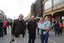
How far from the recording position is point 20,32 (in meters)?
7.81

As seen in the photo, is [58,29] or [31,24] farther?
[58,29]

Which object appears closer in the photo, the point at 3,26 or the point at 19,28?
the point at 19,28

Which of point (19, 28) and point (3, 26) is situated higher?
point (19, 28)

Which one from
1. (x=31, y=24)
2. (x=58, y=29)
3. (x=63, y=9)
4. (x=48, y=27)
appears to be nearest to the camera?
(x=48, y=27)

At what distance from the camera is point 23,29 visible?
309 inches

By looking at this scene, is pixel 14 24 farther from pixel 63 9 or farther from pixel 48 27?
pixel 63 9

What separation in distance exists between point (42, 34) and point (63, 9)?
25.8 metres

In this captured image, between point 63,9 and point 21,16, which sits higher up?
point 63,9

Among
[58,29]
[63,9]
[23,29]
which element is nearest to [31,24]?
[23,29]

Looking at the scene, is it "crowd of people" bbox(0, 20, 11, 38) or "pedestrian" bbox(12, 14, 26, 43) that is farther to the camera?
"crowd of people" bbox(0, 20, 11, 38)

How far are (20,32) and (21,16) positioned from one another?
0.80 meters

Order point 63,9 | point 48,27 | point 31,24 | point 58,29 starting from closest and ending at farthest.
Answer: point 48,27 → point 31,24 → point 58,29 → point 63,9

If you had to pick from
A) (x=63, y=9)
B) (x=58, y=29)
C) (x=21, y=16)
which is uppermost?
(x=63, y=9)

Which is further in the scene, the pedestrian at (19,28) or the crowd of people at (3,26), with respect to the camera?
the crowd of people at (3,26)
